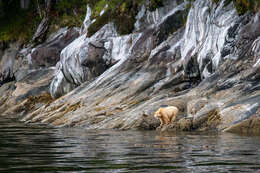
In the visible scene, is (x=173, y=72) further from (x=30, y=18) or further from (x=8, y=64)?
(x=30, y=18)

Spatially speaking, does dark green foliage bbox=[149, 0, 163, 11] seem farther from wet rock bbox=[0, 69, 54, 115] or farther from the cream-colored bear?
the cream-colored bear

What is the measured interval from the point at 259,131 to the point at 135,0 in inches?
929

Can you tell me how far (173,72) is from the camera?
25906 mm

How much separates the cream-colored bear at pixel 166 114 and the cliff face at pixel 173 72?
0.43 metres

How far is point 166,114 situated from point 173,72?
24.4ft

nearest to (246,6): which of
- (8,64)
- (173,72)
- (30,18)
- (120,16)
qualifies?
(173,72)

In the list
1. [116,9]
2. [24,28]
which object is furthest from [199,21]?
[24,28]

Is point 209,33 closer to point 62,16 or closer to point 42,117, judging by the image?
point 42,117

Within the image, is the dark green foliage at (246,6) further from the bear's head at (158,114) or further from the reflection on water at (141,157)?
the reflection on water at (141,157)

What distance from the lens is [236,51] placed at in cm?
2250

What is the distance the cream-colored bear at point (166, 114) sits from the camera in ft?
61.5

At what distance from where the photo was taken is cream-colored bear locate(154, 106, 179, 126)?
1873 cm

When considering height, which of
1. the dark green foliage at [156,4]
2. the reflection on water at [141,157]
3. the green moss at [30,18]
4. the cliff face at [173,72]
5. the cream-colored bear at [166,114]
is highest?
the green moss at [30,18]

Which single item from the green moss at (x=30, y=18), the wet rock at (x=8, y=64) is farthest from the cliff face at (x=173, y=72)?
the wet rock at (x=8, y=64)
